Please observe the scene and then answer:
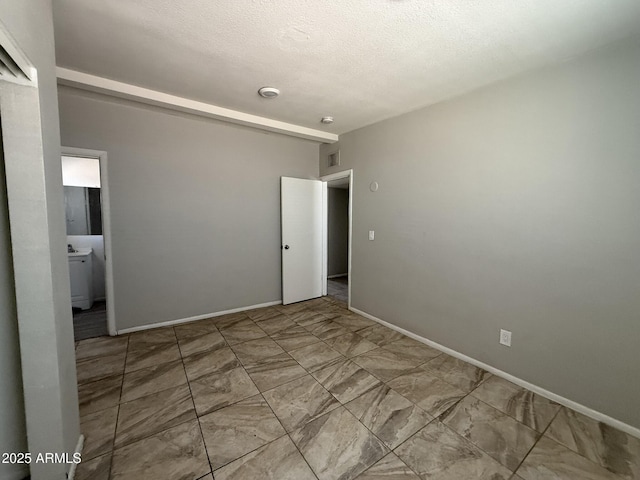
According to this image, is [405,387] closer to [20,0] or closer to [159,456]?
[159,456]

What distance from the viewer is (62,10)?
58.5 inches

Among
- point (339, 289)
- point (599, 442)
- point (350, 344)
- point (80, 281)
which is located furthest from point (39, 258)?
point (339, 289)

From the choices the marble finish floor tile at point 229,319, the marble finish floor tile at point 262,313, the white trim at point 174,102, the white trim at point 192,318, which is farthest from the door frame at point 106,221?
the marble finish floor tile at point 262,313

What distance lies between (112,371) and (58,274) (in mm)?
1471

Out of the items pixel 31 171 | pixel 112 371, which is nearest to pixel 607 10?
pixel 31 171

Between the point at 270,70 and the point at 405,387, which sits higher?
the point at 270,70

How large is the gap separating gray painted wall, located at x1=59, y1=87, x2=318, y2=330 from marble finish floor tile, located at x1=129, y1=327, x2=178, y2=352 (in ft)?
0.48

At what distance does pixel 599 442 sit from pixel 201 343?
10.5ft

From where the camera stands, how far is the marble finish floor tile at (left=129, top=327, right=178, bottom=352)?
8.66 ft

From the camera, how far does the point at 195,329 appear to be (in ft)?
9.93

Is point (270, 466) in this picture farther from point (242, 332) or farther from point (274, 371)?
point (242, 332)

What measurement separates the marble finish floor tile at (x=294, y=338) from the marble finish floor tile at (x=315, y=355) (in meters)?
0.08

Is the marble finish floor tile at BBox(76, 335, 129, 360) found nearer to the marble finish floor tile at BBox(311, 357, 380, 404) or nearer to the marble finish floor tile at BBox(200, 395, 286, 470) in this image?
the marble finish floor tile at BBox(200, 395, 286, 470)

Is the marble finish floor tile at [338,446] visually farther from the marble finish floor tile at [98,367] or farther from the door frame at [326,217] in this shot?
the door frame at [326,217]
